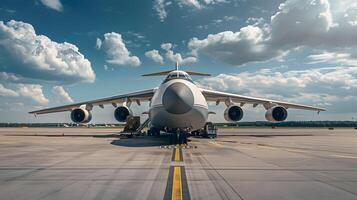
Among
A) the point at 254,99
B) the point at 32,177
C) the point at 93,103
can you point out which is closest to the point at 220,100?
the point at 254,99

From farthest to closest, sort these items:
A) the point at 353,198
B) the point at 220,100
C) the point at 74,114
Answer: the point at 220,100 → the point at 74,114 → the point at 353,198

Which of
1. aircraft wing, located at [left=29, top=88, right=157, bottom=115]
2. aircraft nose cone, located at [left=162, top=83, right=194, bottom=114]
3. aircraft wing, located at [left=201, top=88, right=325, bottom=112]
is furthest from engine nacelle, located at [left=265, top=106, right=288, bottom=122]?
aircraft nose cone, located at [left=162, top=83, right=194, bottom=114]

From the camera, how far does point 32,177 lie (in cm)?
659

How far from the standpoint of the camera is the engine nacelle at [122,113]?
74.5 ft

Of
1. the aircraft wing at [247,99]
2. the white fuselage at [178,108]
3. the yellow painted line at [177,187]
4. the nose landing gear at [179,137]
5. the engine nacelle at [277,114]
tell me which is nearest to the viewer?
the yellow painted line at [177,187]

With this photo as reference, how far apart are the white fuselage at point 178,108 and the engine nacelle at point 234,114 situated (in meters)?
6.97

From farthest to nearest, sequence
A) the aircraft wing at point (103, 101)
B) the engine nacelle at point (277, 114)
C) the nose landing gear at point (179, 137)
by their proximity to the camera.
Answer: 1. the engine nacelle at point (277, 114)
2. the aircraft wing at point (103, 101)
3. the nose landing gear at point (179, 137)

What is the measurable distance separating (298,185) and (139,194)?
10.8ft

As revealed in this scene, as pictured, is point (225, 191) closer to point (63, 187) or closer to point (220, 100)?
point (63, 187)

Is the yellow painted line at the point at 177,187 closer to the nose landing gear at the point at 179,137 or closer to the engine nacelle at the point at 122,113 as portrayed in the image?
the nose landing gear at the point at 179,137

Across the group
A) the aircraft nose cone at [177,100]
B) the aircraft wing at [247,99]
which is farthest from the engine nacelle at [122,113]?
the aircraft nose cone at [177,100]

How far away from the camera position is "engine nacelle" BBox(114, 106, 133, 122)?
22703 mm

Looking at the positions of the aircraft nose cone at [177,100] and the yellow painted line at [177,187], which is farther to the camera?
the aircraft nose cone at [177,100]

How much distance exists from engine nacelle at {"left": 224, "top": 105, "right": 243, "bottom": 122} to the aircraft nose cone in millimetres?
8949
